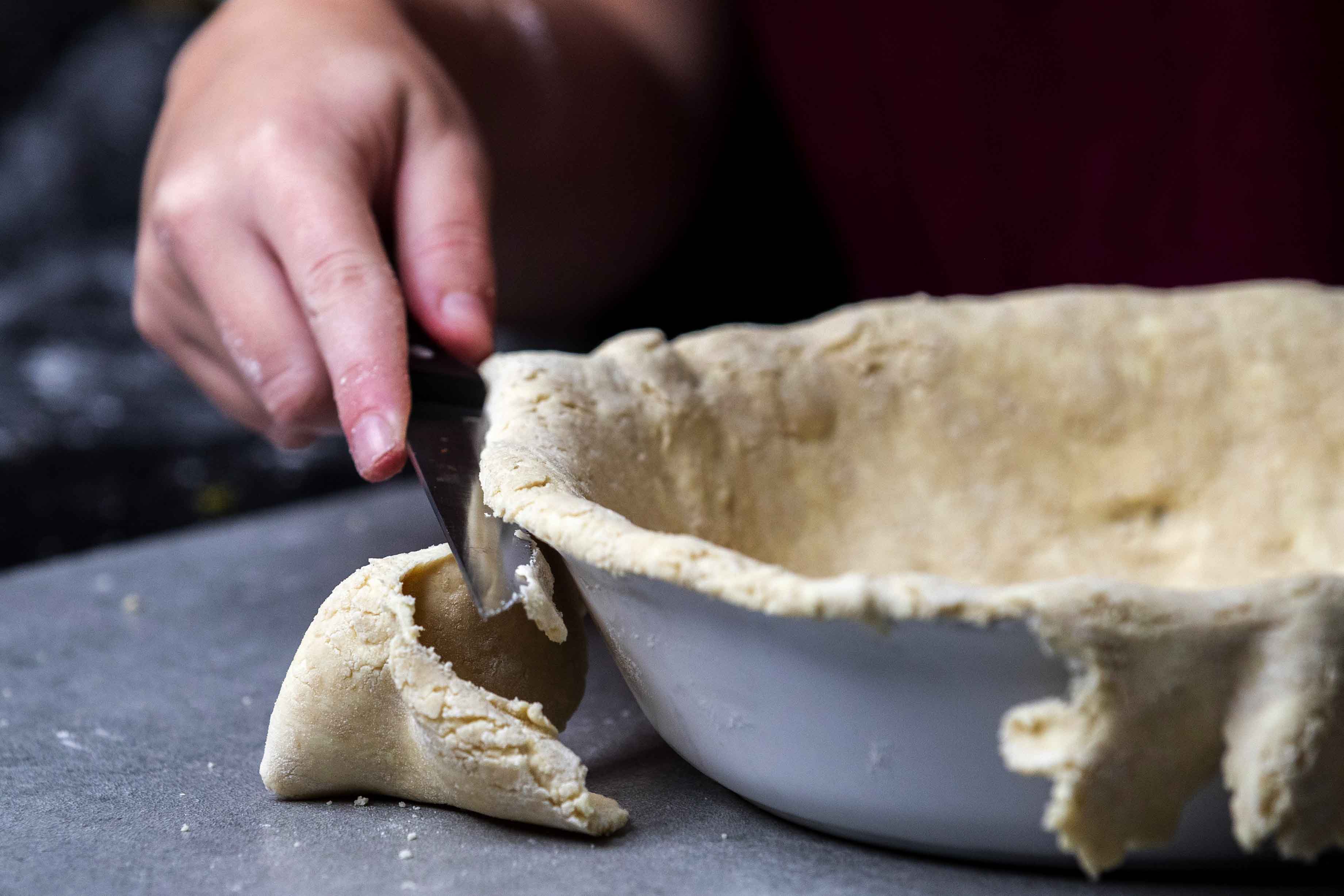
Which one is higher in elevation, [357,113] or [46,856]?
[357,113]

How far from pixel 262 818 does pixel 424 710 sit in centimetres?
17

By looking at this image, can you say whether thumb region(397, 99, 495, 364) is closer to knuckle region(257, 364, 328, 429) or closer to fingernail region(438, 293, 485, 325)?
fingernail region(438, 293, 485, 325)

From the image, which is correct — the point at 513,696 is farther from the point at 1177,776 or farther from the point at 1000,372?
the point at 1000,372

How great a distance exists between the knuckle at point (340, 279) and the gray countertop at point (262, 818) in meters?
0.36

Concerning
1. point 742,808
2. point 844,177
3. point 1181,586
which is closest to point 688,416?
point 742,808

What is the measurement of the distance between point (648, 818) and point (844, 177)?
1.30 m

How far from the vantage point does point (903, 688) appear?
26.3 inches

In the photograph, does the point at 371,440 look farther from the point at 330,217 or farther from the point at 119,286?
the point at 119,286

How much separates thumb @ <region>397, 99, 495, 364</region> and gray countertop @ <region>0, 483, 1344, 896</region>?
1.08 feet

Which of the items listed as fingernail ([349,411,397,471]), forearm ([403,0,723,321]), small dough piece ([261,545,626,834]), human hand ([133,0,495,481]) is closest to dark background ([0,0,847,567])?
forearm ([403,0,723,321])

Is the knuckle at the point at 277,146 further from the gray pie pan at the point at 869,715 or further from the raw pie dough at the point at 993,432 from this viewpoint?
the gray pie pan at the point at 869,715

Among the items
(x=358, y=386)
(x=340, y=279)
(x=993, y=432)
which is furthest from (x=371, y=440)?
(x=993, y=432)

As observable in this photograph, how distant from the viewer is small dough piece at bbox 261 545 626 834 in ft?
2.55

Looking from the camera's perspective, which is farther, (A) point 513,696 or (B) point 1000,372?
(B) point 1000,372
